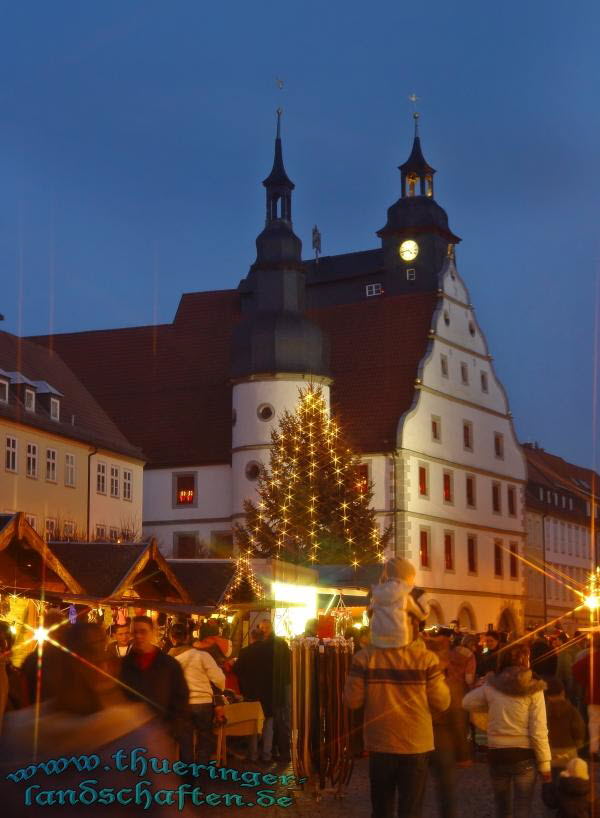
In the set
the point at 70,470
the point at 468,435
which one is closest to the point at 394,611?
the point at 70,470

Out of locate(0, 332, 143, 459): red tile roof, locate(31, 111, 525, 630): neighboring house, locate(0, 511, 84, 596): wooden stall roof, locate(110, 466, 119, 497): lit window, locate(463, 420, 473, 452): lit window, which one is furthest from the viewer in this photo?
locate(463, 420, 473, 452): lit window

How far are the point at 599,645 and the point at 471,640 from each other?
9989 millimetres

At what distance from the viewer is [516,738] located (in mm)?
9242

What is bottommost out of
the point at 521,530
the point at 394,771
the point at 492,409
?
the point at 394,771

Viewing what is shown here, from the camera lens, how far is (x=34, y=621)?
21453 millimetres

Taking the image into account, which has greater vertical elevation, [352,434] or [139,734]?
[352,434]

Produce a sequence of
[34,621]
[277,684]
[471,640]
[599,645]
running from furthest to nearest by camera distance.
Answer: [34,621]
[471,640]
[277,684]
[599,645]

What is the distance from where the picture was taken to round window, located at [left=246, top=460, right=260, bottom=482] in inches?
2219

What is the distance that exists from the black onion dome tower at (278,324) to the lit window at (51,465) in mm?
10670

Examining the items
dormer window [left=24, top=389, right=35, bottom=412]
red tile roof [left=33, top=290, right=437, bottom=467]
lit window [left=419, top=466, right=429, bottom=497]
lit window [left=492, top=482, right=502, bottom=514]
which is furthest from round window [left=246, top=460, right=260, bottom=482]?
lit window [left=492, top=482, right=502, bottom=514]

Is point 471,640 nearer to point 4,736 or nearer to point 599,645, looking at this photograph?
point 599,645

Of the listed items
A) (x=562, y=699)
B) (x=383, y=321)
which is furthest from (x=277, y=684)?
(x=383, y=321)

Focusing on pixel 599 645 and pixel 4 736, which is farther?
pixel 599 645

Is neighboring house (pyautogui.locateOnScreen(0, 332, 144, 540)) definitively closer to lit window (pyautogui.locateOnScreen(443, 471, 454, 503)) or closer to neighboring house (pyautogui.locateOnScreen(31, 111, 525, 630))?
neighboring house (pyautogui.locateOnScreen(31, 111, 525, 630))
